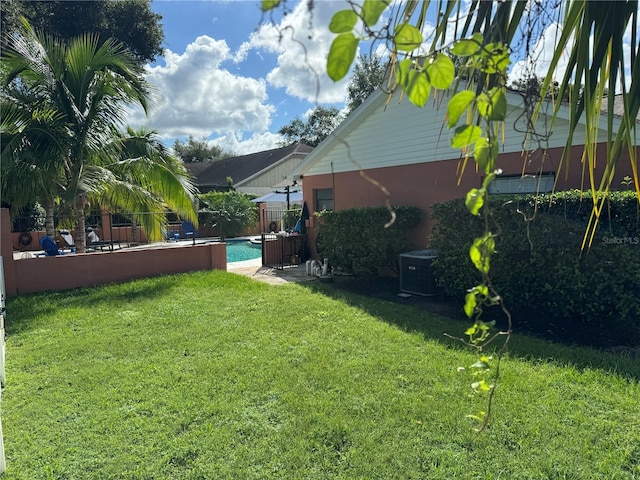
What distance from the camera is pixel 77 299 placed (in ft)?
27.1

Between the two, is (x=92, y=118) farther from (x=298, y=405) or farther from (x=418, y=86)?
(x=418, y=86)

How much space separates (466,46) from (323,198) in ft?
41.6

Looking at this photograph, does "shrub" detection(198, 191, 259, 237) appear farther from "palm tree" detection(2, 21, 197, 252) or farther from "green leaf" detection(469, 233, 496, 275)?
"green leaf" detection(469, 233, 496, 275)

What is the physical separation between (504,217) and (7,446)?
23.1 ft

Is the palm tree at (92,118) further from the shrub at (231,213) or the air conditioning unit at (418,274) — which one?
the shrub at (231,213)

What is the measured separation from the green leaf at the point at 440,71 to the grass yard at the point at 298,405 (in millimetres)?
2856

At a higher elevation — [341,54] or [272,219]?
[272,219]

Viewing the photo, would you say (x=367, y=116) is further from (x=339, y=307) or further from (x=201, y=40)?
(x=339, y=307)

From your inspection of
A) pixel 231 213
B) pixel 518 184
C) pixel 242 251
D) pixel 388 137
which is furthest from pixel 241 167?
pixel 518 184

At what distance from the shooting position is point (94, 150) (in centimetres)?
974

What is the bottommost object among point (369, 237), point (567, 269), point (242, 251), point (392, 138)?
point (242, 251)

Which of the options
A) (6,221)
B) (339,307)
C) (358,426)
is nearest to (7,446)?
(358,426)

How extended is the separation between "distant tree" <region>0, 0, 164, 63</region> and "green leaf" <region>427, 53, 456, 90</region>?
24.4 metres

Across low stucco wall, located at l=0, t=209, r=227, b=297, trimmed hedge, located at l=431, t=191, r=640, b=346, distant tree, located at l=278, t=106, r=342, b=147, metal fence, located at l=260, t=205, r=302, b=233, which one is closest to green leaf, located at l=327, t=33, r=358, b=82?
trimmed hedge, located at l=431, t=191, r=640, b=346
